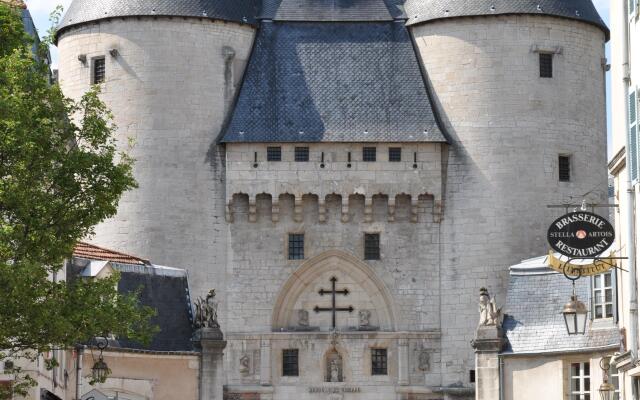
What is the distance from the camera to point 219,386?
52.2 meters

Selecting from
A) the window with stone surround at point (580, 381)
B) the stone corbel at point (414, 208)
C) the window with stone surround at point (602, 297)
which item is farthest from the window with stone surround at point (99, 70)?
the window with stone surround at point (602, 297)

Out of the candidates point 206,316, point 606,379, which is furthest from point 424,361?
point 606,379

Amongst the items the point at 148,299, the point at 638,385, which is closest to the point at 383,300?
the point at 148,299

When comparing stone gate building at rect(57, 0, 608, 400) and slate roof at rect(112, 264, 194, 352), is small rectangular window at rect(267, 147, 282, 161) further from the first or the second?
slate roof at rect(112, 264, 194, 352)

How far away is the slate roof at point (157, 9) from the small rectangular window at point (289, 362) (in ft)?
34.2

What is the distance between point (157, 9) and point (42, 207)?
114 feet

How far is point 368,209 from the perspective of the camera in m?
66.1

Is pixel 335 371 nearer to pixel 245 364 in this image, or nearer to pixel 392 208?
pixel 245 364

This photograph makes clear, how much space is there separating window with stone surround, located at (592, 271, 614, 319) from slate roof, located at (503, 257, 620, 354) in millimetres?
1162

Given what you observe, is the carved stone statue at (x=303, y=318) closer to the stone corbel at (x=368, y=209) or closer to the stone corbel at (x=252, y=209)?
the stone corbel at (x=252, y=209)

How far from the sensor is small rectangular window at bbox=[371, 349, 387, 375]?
65.9 m

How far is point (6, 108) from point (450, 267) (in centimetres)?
3551

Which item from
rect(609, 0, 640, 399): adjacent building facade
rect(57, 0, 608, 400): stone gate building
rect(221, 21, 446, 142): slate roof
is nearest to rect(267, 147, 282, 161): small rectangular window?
rect(57, 0, 608, 400): stone gate building

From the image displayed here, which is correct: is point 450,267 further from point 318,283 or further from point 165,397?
point 165,397
